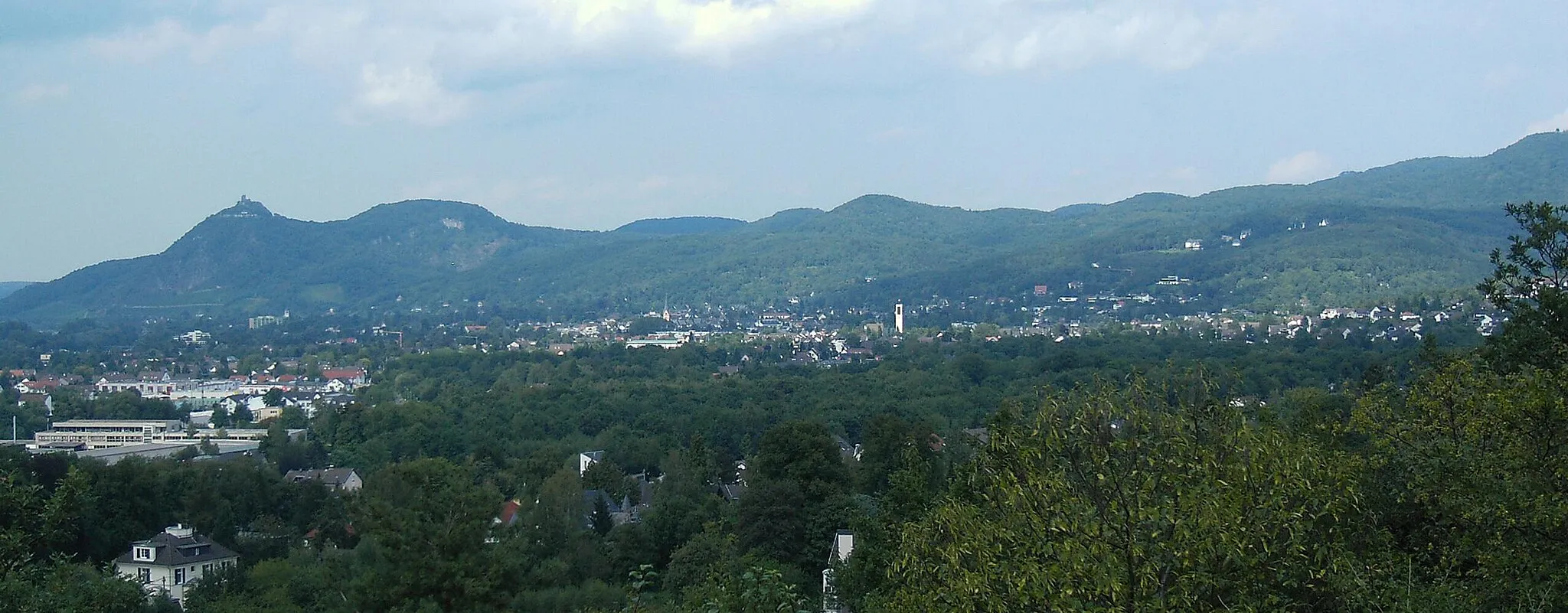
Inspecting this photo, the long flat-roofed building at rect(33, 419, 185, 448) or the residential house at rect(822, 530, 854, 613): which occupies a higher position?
the residential house at rect(822, 530, 854, 613)

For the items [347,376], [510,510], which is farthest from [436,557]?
[347,376]

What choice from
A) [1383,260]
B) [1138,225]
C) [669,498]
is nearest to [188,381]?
[669,498]

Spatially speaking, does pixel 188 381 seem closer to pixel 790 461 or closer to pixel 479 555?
pixel 790 461

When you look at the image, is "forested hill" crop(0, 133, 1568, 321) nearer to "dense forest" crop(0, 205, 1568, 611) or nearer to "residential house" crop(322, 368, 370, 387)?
"residential house" crop(322, 368, 370, 387)

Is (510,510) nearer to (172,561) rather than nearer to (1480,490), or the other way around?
(172,561)

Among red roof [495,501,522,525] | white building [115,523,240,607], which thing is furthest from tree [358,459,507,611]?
red roof [495,501,522,525]

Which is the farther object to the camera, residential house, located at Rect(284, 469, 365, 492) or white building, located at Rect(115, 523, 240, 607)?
residential house, located at Rect(284, 469, 365, 492)

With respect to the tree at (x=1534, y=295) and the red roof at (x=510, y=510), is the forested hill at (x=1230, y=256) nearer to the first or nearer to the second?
the red roof at (x=510, y=510)
